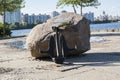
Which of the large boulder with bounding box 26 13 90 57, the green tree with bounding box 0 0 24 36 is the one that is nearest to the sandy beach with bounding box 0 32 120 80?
the large boulder with bounding box 26 13 90 57

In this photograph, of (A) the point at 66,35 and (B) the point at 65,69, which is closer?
(B) the point at 65,69

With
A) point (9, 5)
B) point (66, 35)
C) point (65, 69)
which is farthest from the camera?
point (9, 5)

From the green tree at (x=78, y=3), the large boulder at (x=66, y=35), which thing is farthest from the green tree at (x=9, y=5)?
the large boulder at (x=66, y=35)

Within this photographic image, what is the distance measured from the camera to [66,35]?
45.4ft

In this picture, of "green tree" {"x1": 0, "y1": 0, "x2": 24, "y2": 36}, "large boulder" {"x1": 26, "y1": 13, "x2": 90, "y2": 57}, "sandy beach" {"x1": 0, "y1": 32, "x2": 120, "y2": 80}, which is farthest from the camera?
"green tree" {"x1": 0, "y1": 0, "x2": 24, "y2": 36}

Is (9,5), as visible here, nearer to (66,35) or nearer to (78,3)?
(78,3)

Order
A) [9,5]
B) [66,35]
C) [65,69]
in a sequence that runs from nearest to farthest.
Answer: [65,69]
[66,35]
[9,5]

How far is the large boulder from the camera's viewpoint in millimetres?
13531

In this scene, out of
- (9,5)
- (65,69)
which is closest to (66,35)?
(65,69)

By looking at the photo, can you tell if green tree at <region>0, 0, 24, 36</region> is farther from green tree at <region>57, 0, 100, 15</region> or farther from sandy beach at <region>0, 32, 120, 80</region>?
sandy beach at <region>0, 32, 120, 80</region>

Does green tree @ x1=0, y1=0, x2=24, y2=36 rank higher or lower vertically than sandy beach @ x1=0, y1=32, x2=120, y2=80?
higher

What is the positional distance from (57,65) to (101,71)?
2076 millimetres

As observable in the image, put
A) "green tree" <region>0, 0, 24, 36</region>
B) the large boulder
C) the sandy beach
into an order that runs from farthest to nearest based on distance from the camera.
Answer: "green tree" <region>0, 0, 24, 36</region> → the large boulder → the sandy beach

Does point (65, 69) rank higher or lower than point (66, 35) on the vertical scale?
lower
